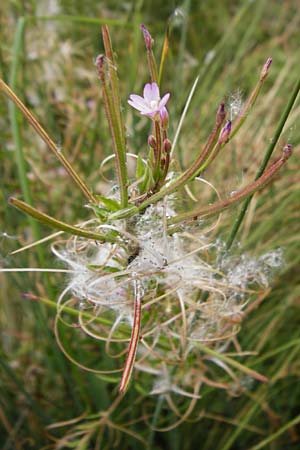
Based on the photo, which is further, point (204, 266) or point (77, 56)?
point (77, 56)

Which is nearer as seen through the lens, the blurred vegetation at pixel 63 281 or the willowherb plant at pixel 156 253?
the willowherb plant at pixel 156 253

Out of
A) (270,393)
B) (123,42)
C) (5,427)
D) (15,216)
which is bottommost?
(270,393)

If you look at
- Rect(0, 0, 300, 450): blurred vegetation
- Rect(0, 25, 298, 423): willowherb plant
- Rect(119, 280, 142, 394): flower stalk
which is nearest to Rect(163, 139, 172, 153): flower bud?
Rect(0, 25, 298, 423): willowherb plant

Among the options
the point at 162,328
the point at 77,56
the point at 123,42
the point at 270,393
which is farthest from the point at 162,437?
the point at 77,56

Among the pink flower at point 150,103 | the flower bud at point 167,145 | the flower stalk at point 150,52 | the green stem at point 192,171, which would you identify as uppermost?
the flower stalk at point 150,52

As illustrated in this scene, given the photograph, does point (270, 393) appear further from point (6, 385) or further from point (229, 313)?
point (6, 385)

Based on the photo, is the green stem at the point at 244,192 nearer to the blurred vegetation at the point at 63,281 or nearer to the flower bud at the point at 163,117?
the flower bud at the point at 163,117

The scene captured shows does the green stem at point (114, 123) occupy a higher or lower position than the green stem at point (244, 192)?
higher

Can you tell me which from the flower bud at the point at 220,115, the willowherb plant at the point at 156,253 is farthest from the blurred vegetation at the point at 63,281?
the flower bud at the point at 220,115

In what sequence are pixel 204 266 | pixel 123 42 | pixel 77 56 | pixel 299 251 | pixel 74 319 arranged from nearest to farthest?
pixel 204 266, pixel 74 319, pixel 299 251, pixel 123 42, pixel 77 56

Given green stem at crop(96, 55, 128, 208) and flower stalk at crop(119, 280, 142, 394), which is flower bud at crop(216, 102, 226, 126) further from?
flower stalk at crop(119, 280, 142, 394)
